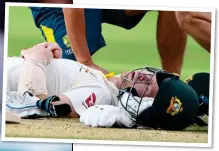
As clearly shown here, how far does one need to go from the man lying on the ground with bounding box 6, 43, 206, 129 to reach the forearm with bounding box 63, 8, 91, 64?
0.03 metres

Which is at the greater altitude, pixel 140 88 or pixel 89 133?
pixel 140 88

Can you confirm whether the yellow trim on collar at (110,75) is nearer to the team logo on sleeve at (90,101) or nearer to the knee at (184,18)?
the team logo on sleeve at (90,101)

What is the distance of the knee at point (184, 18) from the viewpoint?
170cm

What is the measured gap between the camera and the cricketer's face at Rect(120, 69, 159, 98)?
1.69m

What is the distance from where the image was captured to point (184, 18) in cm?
170

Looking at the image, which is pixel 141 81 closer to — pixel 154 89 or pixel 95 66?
pixel 154 89

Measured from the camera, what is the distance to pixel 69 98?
1.69m

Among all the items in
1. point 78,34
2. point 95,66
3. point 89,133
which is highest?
point 78,34

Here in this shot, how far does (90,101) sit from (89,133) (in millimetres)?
105

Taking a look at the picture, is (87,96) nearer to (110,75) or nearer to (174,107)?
(110,75)

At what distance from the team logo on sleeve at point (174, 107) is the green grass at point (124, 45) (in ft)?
0.29

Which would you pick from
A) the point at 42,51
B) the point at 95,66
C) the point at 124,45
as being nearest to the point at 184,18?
the point at 124,45

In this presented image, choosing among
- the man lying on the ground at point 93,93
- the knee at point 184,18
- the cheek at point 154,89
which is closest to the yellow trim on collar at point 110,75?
the man lying on the ground at point 93,93

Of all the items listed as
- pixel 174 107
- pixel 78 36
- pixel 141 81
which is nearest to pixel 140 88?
pixel 141 81
